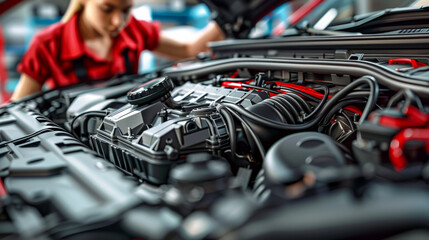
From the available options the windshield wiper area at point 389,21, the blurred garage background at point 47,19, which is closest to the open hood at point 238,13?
the windshield wiper area at point 389,21

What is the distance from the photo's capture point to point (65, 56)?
6.15 ft

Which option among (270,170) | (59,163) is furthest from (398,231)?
(59,163)

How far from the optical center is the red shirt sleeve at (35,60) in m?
1.84

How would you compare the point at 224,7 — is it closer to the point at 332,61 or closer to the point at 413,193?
the point at 332,61

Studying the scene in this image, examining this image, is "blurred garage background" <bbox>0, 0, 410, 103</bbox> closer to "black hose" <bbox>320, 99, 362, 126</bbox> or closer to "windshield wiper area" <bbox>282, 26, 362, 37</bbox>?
"windshield wiper area" <bbox>282, 26, 362, 37</bbox>

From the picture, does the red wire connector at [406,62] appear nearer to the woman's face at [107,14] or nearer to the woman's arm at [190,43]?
the woman's face at [107,14]

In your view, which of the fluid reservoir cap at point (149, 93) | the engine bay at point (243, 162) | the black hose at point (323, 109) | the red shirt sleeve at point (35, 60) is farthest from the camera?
the red shirt sleeve at point (35, 60)

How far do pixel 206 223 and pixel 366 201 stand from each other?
0.21 meters

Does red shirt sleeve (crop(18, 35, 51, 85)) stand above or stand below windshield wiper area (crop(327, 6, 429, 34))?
below

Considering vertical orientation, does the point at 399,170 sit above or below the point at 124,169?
above

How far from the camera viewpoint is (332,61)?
0.90m

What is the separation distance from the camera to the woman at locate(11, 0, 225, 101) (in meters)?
1.80

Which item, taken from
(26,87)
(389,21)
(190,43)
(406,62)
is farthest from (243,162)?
(190,43)

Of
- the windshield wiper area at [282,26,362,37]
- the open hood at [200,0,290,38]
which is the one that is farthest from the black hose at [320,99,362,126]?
the open hood at [200,0,290,38]
